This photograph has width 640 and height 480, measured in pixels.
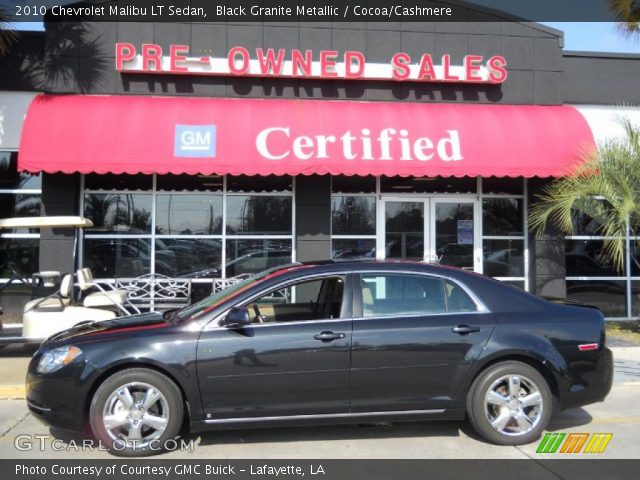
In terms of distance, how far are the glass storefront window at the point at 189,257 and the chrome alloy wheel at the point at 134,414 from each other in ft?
20.4

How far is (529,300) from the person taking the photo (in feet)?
17.1

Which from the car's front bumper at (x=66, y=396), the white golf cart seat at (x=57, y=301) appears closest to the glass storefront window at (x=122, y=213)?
the white golf cart seat at (x=57, y=301)

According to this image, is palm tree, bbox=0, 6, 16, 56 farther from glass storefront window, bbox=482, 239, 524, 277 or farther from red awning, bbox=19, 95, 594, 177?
glass storefront window, bbox=482, 239, 524, 277

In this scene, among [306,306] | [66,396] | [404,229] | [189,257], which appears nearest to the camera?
[66,396]

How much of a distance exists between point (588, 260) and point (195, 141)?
801 cm

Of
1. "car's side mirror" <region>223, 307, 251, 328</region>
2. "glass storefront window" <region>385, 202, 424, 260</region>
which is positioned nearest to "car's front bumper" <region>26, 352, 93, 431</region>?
"car's side mirror" <region>223, 307, 251, 328</region>

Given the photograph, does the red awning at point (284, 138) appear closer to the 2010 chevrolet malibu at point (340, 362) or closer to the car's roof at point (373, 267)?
the car's roof at point (373, 267)

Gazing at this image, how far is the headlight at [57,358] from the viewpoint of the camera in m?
4.66

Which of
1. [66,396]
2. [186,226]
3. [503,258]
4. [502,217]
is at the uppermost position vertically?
[502,217]

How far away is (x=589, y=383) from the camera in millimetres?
5066

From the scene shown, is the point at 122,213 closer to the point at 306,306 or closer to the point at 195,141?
the point at 195,141

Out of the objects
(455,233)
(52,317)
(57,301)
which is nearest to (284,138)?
(455,233)

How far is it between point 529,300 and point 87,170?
7.02 metres
